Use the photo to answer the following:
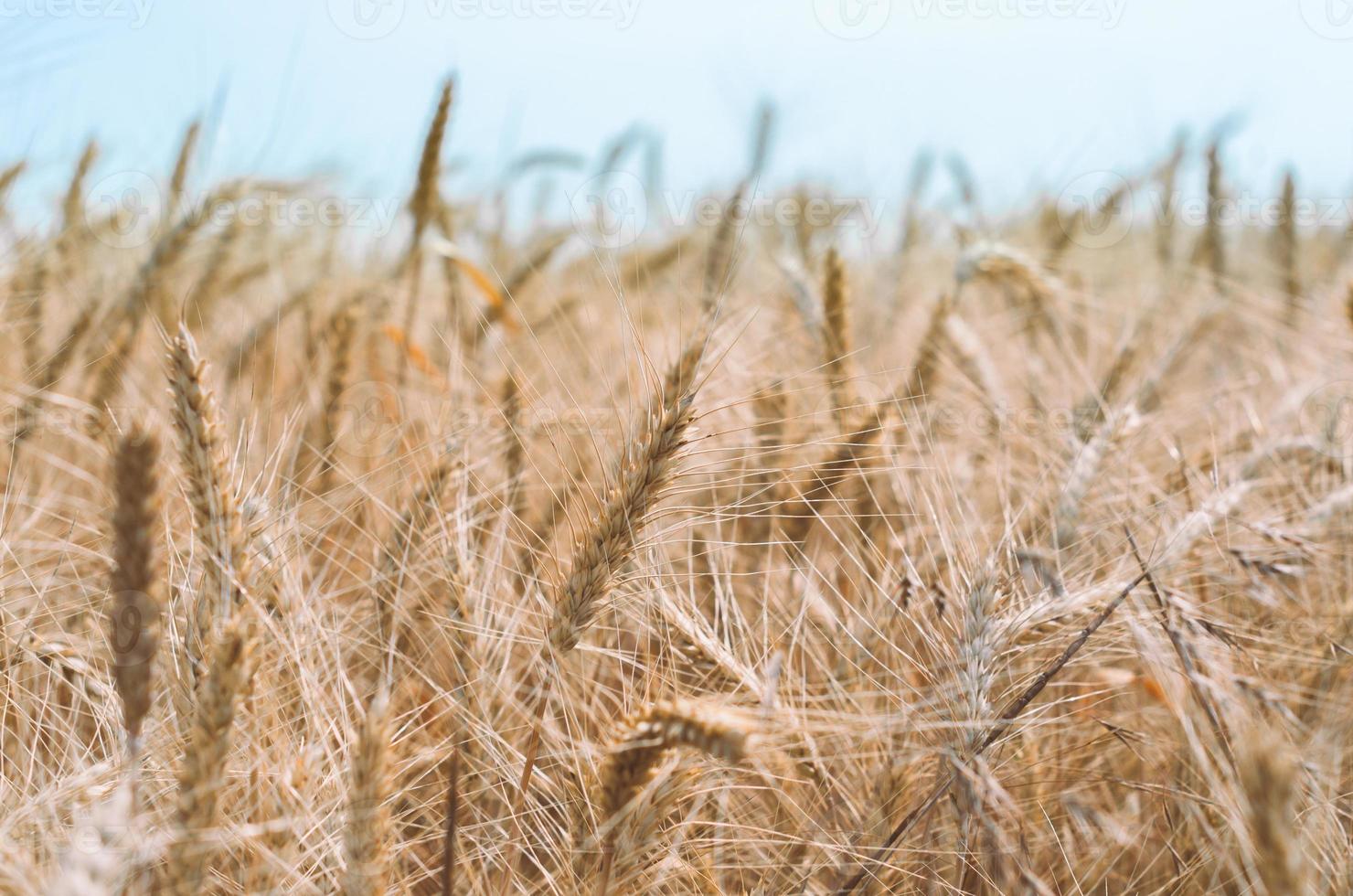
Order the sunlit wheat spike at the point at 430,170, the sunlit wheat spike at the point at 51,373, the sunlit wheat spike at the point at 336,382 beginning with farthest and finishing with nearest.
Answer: the sunlit wheat spike at the point at 430,170, the sunlit wheat spike at the point at 336,382, the sunlit wheat spike at the point at 51,373

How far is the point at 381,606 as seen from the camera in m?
1.32

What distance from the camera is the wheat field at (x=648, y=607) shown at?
2.85 ft

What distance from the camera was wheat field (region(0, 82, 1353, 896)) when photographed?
870mm

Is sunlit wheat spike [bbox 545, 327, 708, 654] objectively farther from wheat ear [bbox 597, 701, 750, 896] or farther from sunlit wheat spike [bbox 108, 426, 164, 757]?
sunlit wheat spike [bbox 108, 426, 164, 757]

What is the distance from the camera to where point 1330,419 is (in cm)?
163

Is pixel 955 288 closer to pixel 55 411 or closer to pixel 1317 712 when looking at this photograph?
pixel 1317 712

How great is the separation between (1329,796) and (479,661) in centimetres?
109

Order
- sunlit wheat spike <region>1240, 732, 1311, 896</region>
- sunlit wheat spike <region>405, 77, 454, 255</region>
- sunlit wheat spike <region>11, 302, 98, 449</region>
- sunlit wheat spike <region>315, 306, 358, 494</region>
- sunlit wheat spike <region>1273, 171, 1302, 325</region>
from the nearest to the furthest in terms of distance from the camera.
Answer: sunlit wheat spike <region>1240, 732, 1311, 896</region> < sunlit wheat spike <region>11, 302, 98, 449</region> < sunlit wheat spike <region>315, 306, 358, 494</region> < sunlit wheat spike <region>405, 77, 454, 255</region> < sunlit wheat spike <region>1273, 171, 1302, 325</region>

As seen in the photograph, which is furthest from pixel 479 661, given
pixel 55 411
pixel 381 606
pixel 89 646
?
pixel 55 411

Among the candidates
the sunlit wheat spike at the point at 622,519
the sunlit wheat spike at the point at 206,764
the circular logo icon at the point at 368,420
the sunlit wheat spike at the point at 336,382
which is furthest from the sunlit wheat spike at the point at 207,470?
the sunlit wheat spike at the point at 336,382

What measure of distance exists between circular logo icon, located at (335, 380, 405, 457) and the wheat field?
1 centimetres

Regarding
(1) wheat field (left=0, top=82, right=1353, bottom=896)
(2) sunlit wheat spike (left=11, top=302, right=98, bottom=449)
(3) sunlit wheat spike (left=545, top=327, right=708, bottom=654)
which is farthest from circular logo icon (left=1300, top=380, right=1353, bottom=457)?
(2) sunlit wheat spike (left=11, top=302, right=98, bottom=449)

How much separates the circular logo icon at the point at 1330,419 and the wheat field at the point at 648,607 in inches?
0.6

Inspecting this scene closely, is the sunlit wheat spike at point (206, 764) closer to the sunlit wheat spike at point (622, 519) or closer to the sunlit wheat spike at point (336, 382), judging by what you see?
the sunlit wheat spike at point (622, 519)
